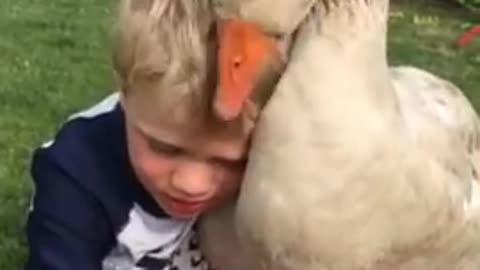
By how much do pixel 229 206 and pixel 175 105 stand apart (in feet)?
0.78

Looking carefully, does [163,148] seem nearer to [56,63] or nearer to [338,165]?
[338,165]

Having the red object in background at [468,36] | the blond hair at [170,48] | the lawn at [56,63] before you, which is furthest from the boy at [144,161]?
the red object in background at [468,36]

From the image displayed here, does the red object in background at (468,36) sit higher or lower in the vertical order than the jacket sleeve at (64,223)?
lower

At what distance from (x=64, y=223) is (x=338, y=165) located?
567mm

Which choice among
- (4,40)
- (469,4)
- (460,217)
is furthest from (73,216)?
(469,4)

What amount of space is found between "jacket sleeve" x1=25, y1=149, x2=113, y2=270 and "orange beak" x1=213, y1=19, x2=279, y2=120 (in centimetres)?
54

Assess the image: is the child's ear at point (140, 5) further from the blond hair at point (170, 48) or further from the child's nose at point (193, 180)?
the child's nose at point (193, 180)

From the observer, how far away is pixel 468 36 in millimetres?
5062

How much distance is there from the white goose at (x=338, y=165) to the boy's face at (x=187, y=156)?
0.05m

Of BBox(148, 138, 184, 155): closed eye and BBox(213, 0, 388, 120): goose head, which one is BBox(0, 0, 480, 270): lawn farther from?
BBox(213, 0, 388, 120): goose head

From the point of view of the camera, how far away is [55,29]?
4.67m

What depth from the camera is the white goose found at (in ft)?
5.89

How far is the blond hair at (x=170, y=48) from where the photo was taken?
1756mm

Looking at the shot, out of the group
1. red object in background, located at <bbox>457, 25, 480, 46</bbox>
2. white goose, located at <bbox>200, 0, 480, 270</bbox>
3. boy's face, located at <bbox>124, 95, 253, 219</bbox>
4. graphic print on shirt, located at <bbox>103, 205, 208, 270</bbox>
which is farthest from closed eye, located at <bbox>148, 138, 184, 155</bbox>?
red object in background, located at <bbox>457, 25, 480, 46</bbox>
